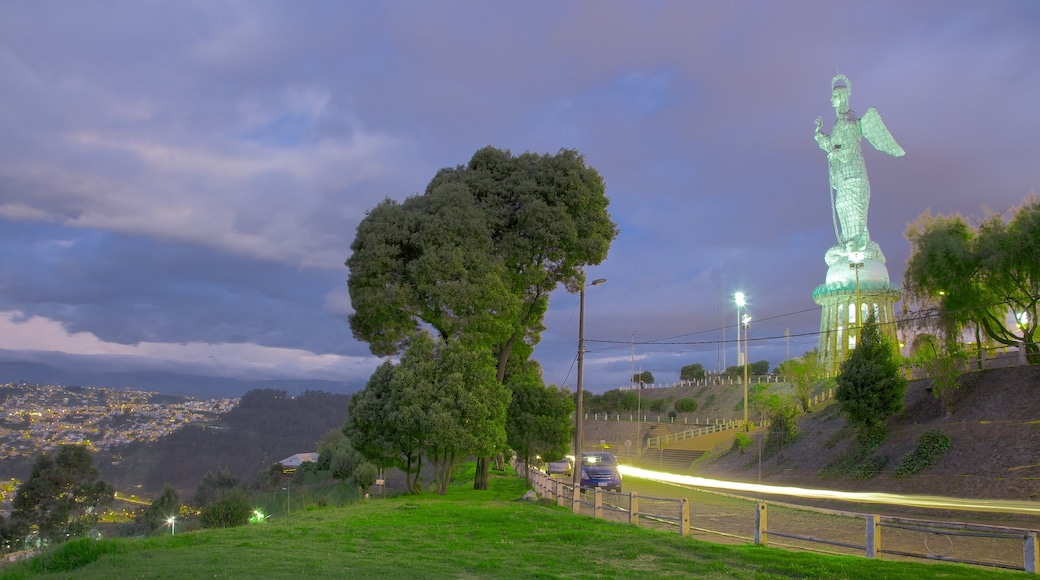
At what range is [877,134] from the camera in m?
59.0

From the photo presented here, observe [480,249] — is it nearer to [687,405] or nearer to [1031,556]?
[1031,556]

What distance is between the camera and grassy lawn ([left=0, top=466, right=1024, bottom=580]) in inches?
377

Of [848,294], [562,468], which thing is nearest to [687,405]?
[848,294]

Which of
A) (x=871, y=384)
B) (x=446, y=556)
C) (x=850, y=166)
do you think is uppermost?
(x=850, y=166)

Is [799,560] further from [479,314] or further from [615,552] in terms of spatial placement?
[479,314]

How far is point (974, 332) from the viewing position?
1337 inches

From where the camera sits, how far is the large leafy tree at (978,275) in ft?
94.3

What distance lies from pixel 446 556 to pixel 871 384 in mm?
26950

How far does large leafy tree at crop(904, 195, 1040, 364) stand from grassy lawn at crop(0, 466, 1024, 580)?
23085mm

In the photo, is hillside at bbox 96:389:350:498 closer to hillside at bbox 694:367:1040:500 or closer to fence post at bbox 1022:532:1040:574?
hillside at bbox 694:367:1040:500

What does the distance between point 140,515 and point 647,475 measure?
91.2ft

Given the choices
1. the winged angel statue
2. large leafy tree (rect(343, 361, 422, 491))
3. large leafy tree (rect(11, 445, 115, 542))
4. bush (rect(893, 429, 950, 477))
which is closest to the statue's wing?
the winged angel statue

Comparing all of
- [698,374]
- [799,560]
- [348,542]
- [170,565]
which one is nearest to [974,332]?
[799,560]

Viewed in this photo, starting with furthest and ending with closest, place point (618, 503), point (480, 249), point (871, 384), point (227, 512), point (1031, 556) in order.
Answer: point (871, 384), point (480, 249), point (618, 503), point (227, 512), point (1031, 556)
